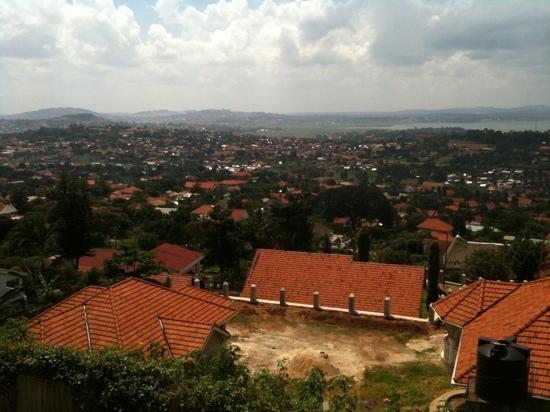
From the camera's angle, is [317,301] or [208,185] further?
[208,185]

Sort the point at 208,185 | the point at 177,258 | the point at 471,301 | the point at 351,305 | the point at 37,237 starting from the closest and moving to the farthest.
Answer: the point at 471,301 → the point at 351,305 → the point at 37,237 → the point at 177,258 → the point at 208,185

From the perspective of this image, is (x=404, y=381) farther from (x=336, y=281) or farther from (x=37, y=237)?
(x=37, y=237)

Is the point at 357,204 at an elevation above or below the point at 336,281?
below

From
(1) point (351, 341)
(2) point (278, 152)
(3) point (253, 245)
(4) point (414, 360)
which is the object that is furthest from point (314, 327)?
(2) point (278, 152)

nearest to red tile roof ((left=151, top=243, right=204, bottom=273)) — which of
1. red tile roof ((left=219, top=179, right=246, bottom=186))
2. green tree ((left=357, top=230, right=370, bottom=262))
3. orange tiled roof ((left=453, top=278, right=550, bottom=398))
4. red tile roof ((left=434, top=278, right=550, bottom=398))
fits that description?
green tree ((left=357, top=230, right=370, bottom=262))

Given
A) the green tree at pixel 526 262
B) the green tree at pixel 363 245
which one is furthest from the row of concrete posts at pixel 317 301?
the green tree at pixel 526 262

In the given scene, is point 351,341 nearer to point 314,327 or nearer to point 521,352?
point 314,327

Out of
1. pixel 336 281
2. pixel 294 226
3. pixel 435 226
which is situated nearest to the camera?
pixel 336 281

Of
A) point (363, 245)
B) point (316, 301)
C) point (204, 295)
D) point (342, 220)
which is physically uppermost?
point (204, 295)

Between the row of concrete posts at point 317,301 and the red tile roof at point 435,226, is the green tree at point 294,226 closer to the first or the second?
the row of concrete posts at point 317,301

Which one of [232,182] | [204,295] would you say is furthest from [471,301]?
[232,182]
